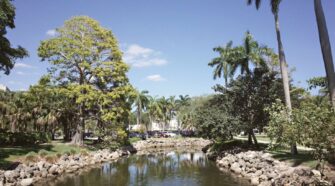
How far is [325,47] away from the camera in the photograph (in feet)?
55.5

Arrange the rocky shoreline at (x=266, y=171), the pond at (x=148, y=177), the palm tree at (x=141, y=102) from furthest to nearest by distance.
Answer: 1. the palm tree at (x=141, y=102)
2. the pond at (x=148, y=177)
3. the rocky shoreline at (x=266, y=171)

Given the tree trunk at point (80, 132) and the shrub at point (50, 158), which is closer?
the shrub at point (50, 158)

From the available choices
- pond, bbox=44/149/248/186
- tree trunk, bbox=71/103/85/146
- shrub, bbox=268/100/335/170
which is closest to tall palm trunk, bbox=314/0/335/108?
shrub, bbox=268/100/335/170

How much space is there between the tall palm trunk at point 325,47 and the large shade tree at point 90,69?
884 inches

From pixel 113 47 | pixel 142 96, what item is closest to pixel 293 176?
pixel 113 47

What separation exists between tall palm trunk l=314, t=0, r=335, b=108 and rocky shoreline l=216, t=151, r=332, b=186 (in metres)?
4.60

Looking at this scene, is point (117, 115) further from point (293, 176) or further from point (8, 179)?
point (293, 176)

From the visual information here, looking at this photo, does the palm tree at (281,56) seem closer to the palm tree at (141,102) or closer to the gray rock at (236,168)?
the gray rock at (236,168)

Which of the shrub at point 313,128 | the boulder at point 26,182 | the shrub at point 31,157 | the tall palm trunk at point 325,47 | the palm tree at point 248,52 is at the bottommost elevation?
the boulder at point 26,182

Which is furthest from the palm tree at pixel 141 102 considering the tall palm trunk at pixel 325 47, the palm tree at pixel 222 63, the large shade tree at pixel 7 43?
the tall palm trunk at pixel 325 47

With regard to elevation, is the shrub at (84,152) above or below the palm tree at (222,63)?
below

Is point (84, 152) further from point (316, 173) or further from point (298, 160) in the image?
point (316, 173)

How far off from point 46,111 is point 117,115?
496 inches

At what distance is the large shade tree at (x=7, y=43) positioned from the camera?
71.0ft
